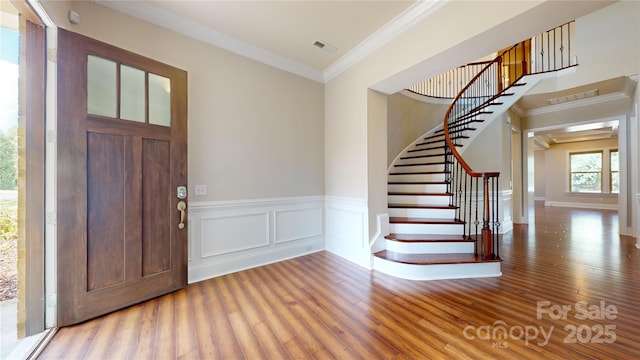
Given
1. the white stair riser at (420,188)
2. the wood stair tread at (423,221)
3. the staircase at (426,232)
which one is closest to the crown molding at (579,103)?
the staircase at (426,232)

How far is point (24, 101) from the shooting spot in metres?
1.77

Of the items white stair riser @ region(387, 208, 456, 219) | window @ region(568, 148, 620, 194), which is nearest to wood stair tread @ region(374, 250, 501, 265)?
white stair riser @ region(387, 208, 456, 219)

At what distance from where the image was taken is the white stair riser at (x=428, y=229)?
338 centimetres

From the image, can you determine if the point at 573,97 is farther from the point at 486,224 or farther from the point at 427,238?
the point at 427,238

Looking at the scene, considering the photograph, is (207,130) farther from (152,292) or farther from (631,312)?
(631,312)

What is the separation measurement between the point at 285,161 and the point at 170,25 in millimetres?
2039

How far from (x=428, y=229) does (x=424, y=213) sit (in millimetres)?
350

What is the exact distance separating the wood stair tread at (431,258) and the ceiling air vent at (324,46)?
282 centimetres

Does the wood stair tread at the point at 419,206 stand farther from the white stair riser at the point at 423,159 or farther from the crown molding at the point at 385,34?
the crown molding at the point at 385,34

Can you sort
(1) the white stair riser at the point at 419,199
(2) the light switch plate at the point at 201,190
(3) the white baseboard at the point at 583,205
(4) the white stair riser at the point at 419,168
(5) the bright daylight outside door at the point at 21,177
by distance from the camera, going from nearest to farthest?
(5) the bright daylight outside door at the point at 21,177 → (2) the light switch plate at the point at 201,190 → (1) the white stair riser at the point at 419,199 → (4) the white stair riser at the point at 419,168 → (3) the white baseboard at the point at 583,205

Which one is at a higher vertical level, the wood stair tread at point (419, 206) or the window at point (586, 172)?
the window at point (586, 172)

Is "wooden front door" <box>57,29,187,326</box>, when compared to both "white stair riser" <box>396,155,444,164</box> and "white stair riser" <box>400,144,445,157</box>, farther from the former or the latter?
"white stair riser" <box>400,144,445,157</box>

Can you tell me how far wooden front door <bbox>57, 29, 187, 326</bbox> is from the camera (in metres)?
1.92

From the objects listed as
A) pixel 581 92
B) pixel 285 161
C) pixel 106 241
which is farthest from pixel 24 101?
pixel 581 92
